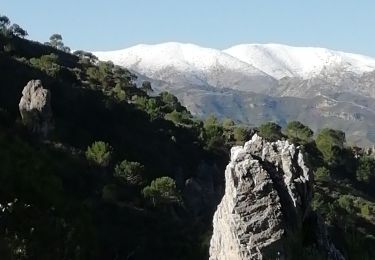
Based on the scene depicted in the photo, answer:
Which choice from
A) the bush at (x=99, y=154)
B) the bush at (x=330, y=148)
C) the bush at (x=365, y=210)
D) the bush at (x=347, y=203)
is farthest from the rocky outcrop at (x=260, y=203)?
the bush at (x=330, y=148)

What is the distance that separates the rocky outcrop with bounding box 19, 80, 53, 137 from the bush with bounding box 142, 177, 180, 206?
940 cm

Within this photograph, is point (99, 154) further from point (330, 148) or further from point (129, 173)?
point (330, 148)

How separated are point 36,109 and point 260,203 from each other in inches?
1461

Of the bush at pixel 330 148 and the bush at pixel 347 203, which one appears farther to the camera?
the bush at pixel 330 148

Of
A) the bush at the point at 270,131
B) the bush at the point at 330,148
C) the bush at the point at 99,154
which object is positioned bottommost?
the bush at the point at 99,154

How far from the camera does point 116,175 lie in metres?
52.0

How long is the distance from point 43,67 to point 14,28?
4535cm

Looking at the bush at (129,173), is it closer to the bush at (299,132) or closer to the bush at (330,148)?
the bush at (330,148)

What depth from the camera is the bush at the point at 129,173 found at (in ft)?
171

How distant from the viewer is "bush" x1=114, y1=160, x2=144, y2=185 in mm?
52125

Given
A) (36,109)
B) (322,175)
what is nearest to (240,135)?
(322,175)

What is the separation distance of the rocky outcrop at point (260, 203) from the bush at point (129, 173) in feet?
117

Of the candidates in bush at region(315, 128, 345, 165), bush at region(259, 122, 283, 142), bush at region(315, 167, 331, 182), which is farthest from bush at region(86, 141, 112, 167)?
bush at region(315, 128, 345, 165)

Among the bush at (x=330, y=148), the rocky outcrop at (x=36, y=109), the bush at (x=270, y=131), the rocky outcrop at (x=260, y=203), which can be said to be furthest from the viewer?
the bush at (x=330, y=148)
